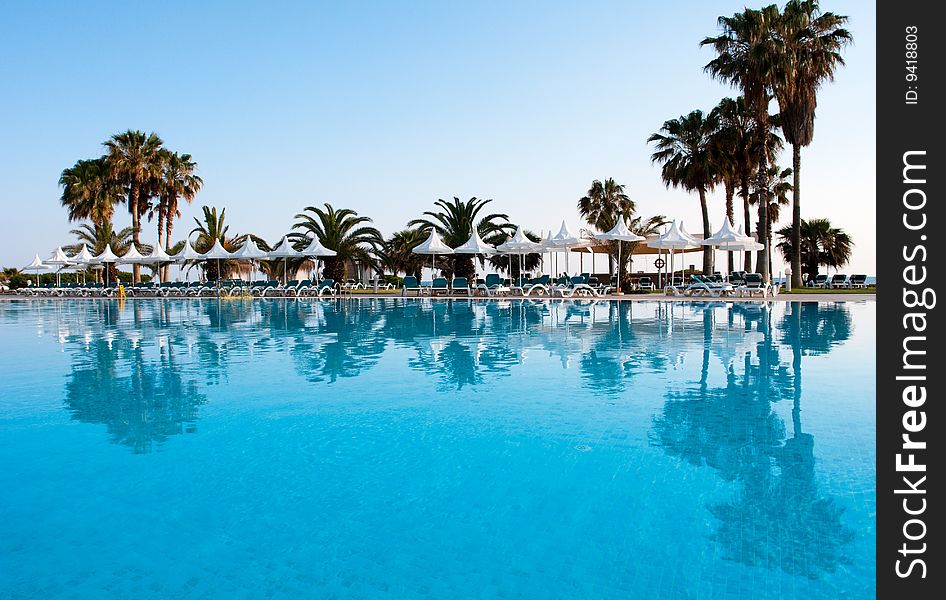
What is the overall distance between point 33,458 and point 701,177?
2983 centimetres

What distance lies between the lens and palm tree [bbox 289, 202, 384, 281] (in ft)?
107

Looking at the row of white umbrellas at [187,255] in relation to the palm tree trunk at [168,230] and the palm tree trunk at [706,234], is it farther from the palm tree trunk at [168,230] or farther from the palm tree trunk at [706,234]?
the palm tree trunk at [706,234]

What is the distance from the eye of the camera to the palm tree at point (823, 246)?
37.2 meters

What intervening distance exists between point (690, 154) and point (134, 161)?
109 ft

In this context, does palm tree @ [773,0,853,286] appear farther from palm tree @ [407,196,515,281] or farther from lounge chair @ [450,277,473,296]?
lounge chair @ [450,277,473,296]

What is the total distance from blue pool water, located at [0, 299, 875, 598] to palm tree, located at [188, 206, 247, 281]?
31.0 meters

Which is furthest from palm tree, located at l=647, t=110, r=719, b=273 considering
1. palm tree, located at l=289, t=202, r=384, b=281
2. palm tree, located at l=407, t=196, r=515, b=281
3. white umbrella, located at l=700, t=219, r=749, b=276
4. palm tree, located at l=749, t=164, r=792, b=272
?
palm tree, located at l=289, t=202, r=384, b=281

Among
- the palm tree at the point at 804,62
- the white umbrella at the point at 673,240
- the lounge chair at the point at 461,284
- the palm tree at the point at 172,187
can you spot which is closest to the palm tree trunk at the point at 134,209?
the palm tree at the point at 172,187

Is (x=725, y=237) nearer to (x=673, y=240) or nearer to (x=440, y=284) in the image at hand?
(x=673, y=240)

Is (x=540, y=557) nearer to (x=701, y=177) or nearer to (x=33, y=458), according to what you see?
(x=33, y=458)

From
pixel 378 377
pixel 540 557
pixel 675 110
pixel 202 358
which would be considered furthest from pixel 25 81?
pixel 540 557

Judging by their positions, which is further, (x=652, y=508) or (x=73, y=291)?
(x=73, y=291)

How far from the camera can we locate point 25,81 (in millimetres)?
26672

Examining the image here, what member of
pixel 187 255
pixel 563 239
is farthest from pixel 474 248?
pixel 187 255
